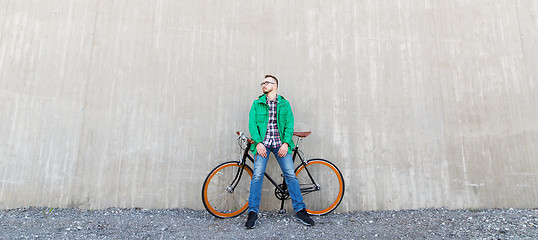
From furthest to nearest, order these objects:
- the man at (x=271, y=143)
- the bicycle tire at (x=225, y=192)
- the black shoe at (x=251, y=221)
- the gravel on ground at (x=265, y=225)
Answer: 1. the bicycle tire at (x=225, y=192)
2. the man at (x=271, y=143)
3. the black shoe at (x=251, y=221)
4. the gravel on ground at (x=265, y=225)

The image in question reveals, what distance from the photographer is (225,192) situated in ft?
10.4

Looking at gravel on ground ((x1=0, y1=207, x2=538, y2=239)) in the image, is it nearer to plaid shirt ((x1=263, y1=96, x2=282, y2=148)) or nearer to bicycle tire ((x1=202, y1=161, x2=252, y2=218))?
bicycle tire ((x1=202, y1=161, x2=252, y2=218))

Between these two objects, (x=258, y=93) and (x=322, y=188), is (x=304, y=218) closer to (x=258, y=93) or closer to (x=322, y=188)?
(x=322, y=188)

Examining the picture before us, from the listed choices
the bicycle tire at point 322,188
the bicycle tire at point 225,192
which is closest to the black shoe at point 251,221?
the bicycle tire at point 225,192

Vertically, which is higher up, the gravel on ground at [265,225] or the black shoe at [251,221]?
the black shoe at [251,221]

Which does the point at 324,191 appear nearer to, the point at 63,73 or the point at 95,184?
the point at 95,184

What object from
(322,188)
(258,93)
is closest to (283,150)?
(322,188)

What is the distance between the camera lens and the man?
2.79 m

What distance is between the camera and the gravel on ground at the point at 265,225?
2578 mm

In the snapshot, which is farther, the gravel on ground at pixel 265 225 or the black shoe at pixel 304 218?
the black shoe at pixel 304 218

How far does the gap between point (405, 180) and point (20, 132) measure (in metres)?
4.87

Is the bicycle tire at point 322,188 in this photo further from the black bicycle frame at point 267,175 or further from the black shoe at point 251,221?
the black shoe at point 251,221

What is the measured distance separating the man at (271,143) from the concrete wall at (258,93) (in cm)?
49

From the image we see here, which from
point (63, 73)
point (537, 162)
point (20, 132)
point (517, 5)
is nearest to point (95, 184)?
point (20, 132)
